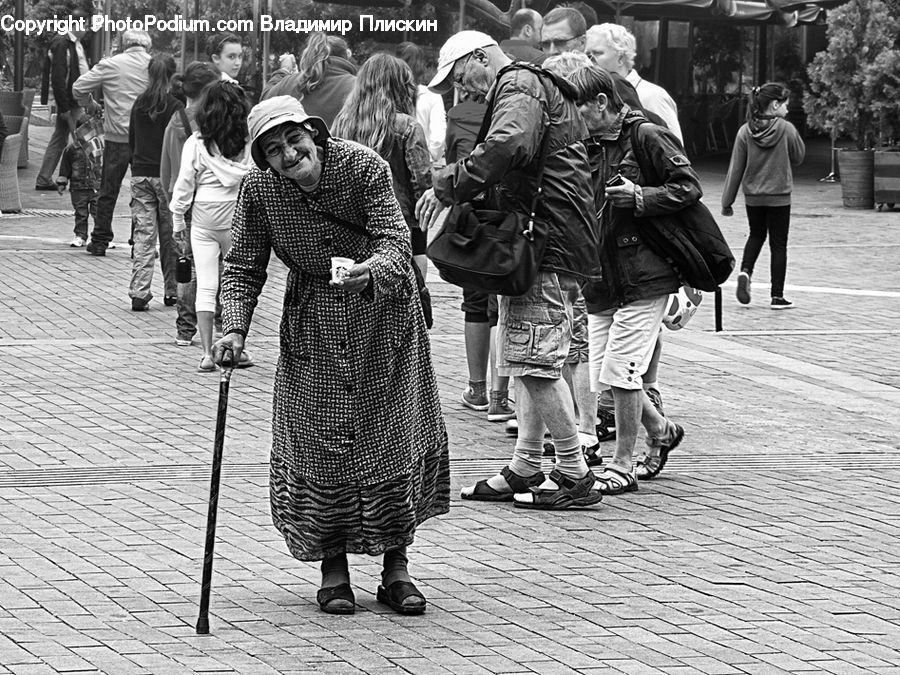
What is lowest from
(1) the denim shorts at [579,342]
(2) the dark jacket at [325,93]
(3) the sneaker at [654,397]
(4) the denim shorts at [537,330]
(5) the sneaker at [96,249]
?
(3) the sneaker at [654,397]

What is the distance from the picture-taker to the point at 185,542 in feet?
20.0

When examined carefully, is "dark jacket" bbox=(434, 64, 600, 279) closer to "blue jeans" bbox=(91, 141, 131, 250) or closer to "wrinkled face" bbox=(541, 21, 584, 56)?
"wrinkled face" bbox=(541, 21, 584, 56)

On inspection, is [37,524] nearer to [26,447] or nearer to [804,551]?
[26,447]

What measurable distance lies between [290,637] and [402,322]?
107 cm

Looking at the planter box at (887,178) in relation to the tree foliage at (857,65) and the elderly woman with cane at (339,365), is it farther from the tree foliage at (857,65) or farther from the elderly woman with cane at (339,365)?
the elderly woman with cane at (339,365)

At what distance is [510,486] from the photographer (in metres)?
6.84

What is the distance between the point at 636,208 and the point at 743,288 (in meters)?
6.38

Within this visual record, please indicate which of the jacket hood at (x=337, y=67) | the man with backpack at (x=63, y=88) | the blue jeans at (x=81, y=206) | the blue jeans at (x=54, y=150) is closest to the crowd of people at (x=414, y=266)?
the jacket hood at (x=337, y=67)

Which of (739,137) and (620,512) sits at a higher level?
(739,137)

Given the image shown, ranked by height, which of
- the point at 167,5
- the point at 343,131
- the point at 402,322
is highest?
the point at 167,5

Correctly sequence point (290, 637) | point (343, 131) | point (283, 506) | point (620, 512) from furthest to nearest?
1. point (343, 131)
2. point (620, 512)
3. point (283, 506)
4. point (290, 637)

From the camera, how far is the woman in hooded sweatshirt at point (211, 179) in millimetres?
9594

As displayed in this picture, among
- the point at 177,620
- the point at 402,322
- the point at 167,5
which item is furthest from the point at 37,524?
the point at 167,5

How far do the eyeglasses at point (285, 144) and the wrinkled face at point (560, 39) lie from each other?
Result: 4.23m
